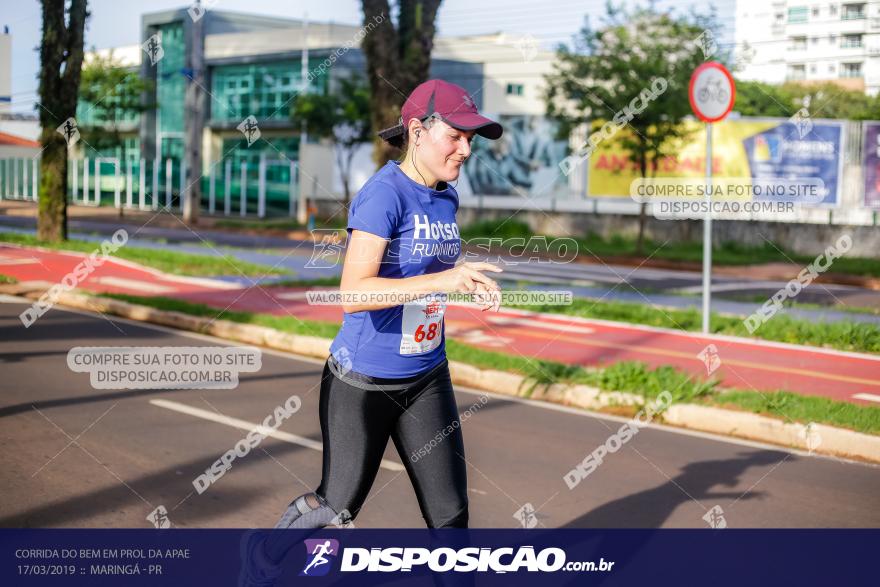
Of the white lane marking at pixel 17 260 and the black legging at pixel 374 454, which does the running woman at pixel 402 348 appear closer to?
the black legging at pixel 374 454

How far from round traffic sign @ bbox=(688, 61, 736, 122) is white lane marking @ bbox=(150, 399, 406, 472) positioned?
6.67 m

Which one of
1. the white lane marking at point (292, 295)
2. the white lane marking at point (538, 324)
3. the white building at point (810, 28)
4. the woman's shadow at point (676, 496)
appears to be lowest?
the woman's shadow at point (676, 496)

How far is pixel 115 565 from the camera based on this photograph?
4.53 m

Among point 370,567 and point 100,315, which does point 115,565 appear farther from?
point 100,315

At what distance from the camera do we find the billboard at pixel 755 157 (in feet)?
102

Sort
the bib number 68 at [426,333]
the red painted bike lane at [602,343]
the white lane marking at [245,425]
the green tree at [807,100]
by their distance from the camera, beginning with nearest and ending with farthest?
the bib number 68 at [426,333]
the white lane marking at [245,425]
the red painted bike lane at [602,343]
the green tree at [807,100]

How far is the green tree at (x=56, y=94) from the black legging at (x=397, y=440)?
1783 cm

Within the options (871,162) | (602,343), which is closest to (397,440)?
(602,343)

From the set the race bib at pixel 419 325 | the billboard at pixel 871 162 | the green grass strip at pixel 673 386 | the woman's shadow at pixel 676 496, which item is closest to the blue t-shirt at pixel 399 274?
the race bib at pixel 419 325

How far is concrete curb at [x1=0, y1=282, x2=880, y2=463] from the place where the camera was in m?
7.33

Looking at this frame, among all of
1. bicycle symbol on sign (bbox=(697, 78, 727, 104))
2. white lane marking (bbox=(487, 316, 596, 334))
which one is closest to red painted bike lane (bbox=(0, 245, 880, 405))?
white lane marking (bbox=(487, 316, 596, 334))

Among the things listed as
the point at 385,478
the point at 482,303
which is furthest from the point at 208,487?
the point at 482,303

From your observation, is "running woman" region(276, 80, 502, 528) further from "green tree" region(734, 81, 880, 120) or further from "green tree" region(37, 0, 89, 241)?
"green tree" region(734, 81, 880, 120)

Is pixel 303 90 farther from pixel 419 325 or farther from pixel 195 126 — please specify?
pixel 419 325
